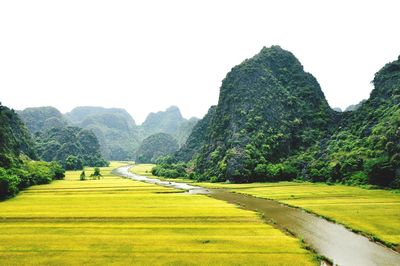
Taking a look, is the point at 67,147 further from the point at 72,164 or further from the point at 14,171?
the point at 14,171

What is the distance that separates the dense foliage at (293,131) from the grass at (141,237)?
3606 centimetres

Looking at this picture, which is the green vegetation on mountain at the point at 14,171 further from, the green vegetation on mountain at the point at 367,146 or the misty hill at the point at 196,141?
the misty hill at the point at 196,141

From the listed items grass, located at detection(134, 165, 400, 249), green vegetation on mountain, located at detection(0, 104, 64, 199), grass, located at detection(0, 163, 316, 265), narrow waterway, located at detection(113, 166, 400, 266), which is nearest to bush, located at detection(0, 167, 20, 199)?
green vegetation on mountain, located at detection(0, 104, 64, 199)

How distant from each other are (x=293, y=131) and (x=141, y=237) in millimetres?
75002

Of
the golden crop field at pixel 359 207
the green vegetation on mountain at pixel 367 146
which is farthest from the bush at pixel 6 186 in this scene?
the green vegetation on mountain at pixel 367 146

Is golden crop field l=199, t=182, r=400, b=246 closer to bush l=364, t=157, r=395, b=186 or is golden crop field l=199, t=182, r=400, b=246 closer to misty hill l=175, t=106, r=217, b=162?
bush l=364, t=157, r=395, b=186

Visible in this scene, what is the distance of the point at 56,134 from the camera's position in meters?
157

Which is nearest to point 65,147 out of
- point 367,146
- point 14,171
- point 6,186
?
point 14,171

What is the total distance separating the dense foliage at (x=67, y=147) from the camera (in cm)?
14350

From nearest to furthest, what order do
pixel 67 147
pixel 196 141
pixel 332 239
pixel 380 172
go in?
pixel 332 239
pixel 380 172
pixel 196 141
pixel 67 147

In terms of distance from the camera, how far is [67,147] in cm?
14688

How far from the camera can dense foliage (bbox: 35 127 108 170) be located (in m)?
144

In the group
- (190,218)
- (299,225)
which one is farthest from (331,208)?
(190,218)

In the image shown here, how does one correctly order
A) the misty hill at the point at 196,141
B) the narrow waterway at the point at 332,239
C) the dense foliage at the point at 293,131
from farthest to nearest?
the misty hill at the point at 196,141
the dense foliage at the point at 293,131
the narrow waterway at the point at 332,239
